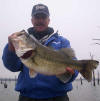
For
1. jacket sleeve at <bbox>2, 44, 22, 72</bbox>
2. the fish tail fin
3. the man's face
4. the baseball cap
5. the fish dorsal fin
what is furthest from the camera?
the baseball cap

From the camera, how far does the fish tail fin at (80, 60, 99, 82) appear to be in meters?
6.12

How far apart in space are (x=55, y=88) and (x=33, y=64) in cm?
117

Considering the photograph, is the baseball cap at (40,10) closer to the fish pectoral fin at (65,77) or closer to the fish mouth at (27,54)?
the fish mouth at (27,54)

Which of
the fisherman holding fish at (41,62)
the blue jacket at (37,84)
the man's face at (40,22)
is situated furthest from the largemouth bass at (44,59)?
the man's face at (40,22)

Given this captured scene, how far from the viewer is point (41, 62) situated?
18.8 ft

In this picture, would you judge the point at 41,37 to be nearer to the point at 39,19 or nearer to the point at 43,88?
the point at 39,19

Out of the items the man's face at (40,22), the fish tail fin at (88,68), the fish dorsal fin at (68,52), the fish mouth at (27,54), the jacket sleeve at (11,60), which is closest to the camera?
the fish mouth at (27,54)

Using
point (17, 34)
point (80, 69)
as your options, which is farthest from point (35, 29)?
point (80, 69)

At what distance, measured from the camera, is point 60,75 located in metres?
6.11

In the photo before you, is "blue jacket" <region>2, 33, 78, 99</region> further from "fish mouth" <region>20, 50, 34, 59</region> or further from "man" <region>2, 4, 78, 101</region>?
"fish mouth" <region>20, 50, 34, 59</region>

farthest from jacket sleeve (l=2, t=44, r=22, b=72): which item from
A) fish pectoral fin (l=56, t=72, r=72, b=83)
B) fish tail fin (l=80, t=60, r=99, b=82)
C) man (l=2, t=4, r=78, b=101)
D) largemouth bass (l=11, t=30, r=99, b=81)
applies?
fish tail fin (l=80, t=60, r=99, b=82)

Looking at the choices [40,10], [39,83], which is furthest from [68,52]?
[40,10]

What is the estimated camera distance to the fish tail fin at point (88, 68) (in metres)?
6.12

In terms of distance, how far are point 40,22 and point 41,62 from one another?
64.3 inches
